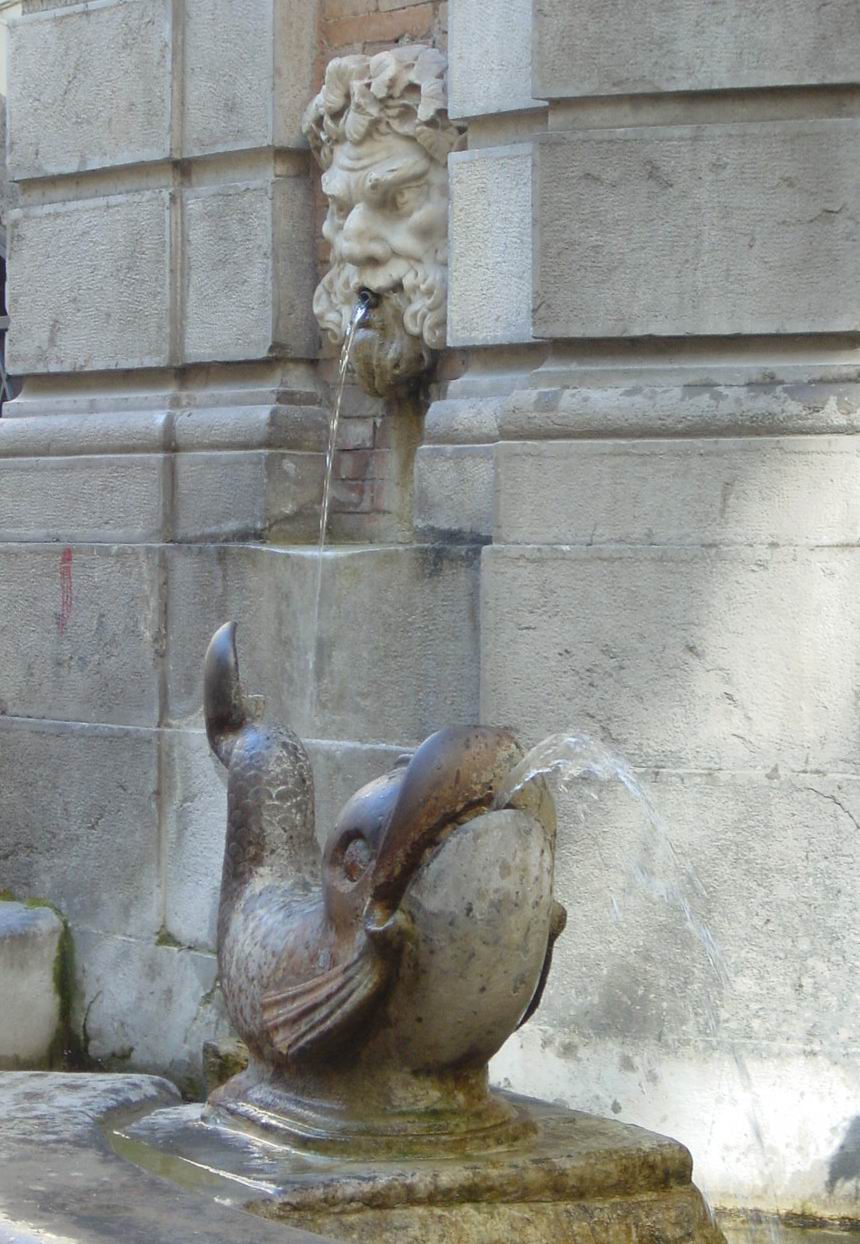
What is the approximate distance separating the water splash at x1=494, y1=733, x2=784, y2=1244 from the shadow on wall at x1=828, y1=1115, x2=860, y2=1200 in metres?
0.14

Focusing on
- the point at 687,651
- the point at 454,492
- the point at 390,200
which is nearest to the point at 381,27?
the point at 390,200

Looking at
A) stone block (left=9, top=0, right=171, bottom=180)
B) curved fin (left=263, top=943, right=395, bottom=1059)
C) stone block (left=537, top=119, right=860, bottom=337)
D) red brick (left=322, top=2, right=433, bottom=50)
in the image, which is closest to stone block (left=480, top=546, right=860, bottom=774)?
stone block (left=537, top=119, right=860, bottom=337)

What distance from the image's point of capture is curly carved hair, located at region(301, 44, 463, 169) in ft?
18.6

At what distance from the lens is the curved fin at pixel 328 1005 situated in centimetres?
347

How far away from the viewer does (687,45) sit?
16.1ft

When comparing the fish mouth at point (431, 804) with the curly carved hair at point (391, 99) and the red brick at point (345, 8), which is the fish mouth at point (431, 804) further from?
the red brick at point (345, 8)

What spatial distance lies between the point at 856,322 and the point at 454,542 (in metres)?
1.20

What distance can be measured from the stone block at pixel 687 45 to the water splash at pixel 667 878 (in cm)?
154

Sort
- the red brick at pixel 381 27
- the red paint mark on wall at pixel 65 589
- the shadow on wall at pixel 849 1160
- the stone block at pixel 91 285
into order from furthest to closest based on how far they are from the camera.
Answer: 1. the red paint mark on wall at pixel 65 589
2. the stone block at pixel 91 285
3. the red brick at pixel 381 27
4. the shadow on wall at pixel 849 1160

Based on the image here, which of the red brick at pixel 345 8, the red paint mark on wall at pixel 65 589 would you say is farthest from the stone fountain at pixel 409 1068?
the red brick at pixel 345 8

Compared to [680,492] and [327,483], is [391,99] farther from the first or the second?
[680,492]

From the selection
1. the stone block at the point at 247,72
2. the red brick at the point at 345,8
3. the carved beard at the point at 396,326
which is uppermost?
the red brick at the point at 345,8

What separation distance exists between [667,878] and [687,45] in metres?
1.92

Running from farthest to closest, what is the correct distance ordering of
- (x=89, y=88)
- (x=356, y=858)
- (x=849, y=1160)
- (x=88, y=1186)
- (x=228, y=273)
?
(x=89, y=88)
(x=228, y=273)
(x=849, y=1160)
(x=356, y=858)
(x=88, y=1186)
